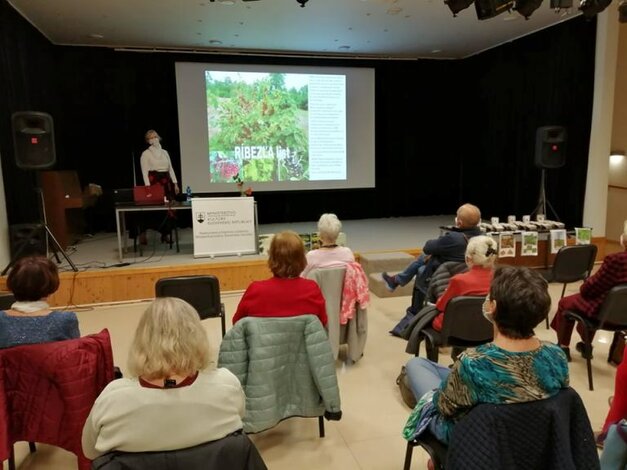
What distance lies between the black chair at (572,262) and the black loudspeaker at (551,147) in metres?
2.68

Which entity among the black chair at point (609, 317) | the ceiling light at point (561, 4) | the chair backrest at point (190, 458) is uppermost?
the ceiling light at point (561, 4)

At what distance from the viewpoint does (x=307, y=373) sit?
2352 mm

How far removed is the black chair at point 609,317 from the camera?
2.84 meters

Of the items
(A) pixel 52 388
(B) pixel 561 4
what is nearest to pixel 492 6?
(B) pixel 561 4

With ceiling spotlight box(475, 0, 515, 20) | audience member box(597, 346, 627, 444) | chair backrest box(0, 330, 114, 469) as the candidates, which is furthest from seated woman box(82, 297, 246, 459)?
ceiling spotlight box(475, 0, 515, 20)

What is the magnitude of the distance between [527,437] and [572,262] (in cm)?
294

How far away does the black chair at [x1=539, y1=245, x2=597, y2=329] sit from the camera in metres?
3.84

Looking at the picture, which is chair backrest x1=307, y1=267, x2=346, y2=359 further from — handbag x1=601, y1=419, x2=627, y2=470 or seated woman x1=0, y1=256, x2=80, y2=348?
handbag x1=601, y1=419, x2=627, y2=470

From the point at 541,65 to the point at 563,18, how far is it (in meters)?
0.78

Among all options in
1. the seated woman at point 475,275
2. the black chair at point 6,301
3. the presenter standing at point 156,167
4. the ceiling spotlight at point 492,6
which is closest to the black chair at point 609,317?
the seated woman at point 475,275

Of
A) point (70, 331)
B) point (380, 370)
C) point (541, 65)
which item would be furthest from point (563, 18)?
point (70, 331)

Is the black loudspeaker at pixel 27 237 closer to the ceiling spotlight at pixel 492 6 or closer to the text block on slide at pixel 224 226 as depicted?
the text block on slide at pixel 224 226

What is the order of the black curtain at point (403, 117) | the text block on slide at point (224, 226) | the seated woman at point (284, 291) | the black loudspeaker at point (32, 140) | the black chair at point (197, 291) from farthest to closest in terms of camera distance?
the black curtain at point (403, 117)
the text block on slide at point (224, 226)
the black loudspeaker at point (32, 140)
the black chair at point (197, 291)
the seated woman at point (284, 291)

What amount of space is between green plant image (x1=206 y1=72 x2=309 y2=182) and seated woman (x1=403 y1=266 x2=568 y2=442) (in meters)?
6.98
